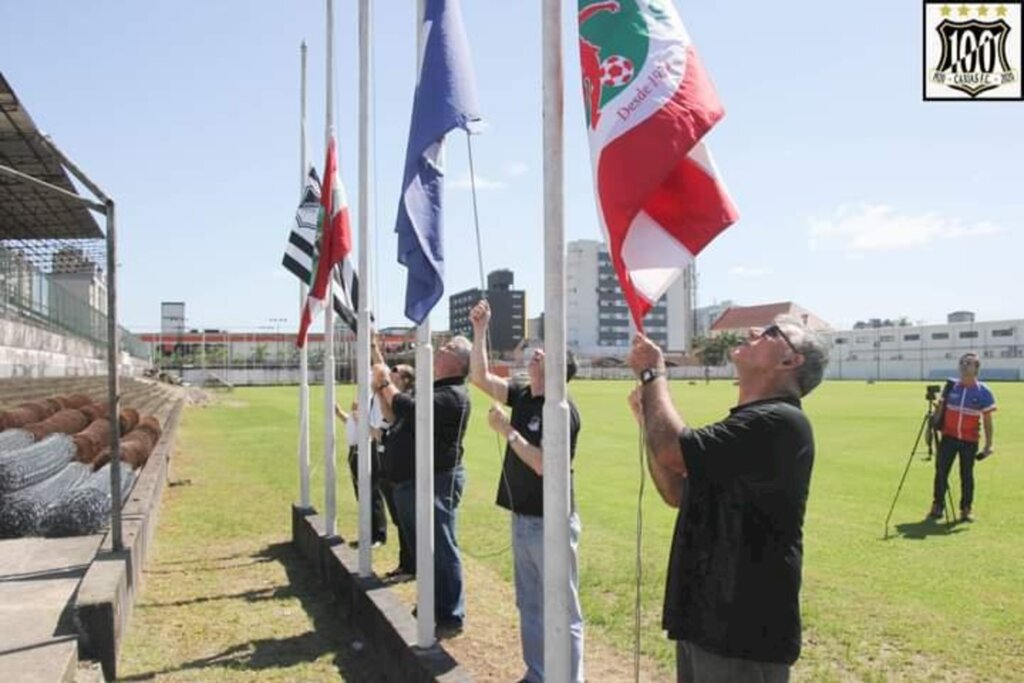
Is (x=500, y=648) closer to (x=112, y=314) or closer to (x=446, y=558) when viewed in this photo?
(x=446, y=558)

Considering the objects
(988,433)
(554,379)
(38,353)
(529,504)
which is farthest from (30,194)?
(554,379)

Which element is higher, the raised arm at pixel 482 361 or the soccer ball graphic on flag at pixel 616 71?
the soccer ball graphic on flag at pixel 616 71

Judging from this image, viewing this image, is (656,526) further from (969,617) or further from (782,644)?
(782,644)

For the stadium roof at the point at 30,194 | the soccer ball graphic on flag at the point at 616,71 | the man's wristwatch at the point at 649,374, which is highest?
the stadium roof at the point at 30,194

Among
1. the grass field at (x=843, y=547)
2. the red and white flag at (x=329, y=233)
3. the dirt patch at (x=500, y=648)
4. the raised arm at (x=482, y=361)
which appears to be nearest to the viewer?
the raised arm at (x=482, y=361)

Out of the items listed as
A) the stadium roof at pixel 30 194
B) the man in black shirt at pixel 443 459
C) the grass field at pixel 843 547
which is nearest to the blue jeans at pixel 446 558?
the man in black shirt at pixel 443 459

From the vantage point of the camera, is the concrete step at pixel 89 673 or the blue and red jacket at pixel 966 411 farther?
the blue and red jacket at pixel 966 411

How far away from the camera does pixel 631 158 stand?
2998mm

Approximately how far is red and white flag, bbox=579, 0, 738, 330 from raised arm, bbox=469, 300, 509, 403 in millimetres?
1564

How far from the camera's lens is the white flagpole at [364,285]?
6.41 meters

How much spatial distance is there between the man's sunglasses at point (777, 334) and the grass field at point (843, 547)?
3034 mm

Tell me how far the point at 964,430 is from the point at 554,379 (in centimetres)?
894

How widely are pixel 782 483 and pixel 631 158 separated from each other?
122 cm

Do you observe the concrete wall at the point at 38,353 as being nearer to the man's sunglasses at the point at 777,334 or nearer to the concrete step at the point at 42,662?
the concrete step at the point at 42,662
